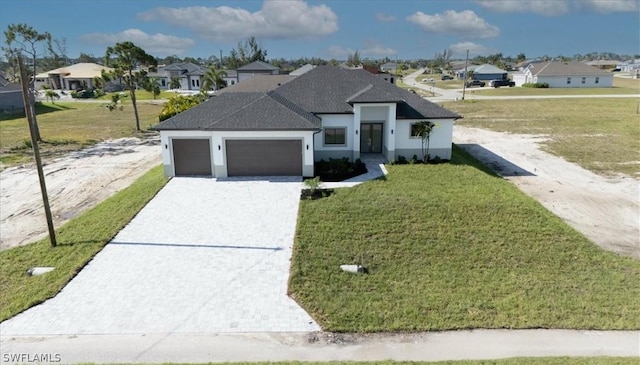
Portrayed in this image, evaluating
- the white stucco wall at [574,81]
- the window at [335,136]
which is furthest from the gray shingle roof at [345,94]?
the white stucco wall at [574,81]

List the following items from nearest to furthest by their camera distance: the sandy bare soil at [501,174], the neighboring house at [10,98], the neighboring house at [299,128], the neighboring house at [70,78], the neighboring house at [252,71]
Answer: the sandy bare soil at [501,174] → the neighboring house at [299,128] → the neighboring house at [10,98] → the neighboring house at [252,71] → the neighboring house at [70,78]

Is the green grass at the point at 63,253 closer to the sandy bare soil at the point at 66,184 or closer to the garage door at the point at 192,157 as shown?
the sandy bare soil at the point at 66,184

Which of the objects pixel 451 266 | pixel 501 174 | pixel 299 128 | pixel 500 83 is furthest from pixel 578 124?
pixel 500 83

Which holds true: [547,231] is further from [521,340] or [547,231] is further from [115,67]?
[115,67]

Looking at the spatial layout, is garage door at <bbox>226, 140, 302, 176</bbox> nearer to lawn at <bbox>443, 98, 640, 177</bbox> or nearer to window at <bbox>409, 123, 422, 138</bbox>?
window at <bbox>409, 123, 422, 138</bbox>

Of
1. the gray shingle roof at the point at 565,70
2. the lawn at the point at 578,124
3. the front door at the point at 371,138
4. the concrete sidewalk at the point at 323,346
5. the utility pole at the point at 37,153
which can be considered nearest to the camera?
the concrete sidewalk at the point at 323,346

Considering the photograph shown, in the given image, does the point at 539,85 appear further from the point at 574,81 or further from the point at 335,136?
the point at 335,136

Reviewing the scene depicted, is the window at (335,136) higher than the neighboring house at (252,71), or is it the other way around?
the neighboring house at (252,71)
